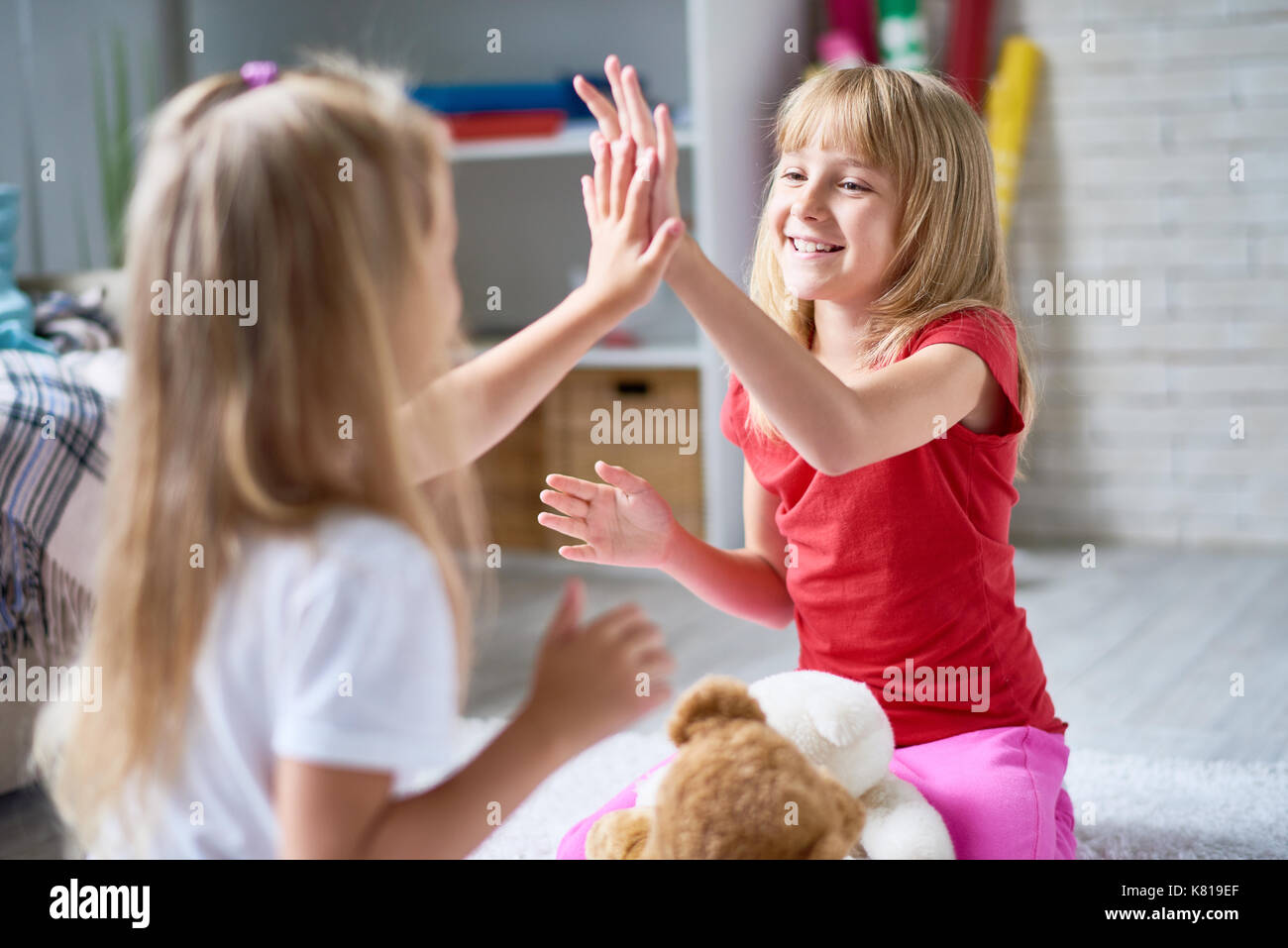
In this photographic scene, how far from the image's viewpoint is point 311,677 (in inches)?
24.5

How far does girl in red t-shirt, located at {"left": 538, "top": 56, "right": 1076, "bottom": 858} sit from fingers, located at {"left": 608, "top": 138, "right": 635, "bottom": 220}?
246 mm

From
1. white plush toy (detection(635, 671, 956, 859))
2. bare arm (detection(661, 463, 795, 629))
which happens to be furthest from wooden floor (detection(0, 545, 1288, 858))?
white plush toy (detection(635, 671, 956, 859))

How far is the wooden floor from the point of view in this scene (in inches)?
66.5

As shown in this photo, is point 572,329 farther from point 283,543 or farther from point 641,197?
point 283,543

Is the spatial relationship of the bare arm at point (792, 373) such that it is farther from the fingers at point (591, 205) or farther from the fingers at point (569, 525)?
the fingers at point (569, 525)

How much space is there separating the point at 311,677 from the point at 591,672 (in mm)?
161

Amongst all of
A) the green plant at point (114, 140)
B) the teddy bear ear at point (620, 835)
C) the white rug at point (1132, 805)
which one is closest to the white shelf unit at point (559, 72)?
the green plant at point (114, 140)

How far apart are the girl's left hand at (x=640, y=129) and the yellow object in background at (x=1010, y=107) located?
81.4 inches

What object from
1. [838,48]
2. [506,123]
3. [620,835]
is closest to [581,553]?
[620,835]

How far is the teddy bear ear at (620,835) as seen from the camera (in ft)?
3.20

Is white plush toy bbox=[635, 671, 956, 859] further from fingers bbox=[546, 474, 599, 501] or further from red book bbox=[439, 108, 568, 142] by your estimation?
red book bbox=[439, 108, 568, 142]
